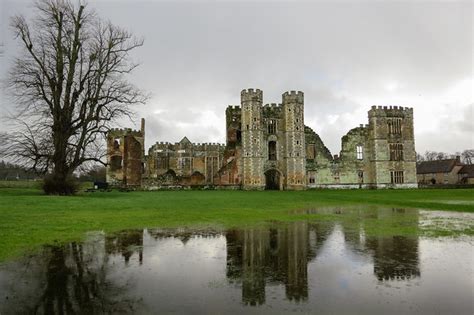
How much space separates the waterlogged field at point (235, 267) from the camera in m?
5.60

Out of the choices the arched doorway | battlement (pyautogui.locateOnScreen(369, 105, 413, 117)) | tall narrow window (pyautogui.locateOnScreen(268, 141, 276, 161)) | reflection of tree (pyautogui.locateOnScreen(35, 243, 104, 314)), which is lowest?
reflection of tree (pyautogui.locateOnScreen(35, 243, 104, 314))

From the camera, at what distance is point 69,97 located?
31047 mm

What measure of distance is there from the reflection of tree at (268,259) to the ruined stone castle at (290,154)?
123 ft

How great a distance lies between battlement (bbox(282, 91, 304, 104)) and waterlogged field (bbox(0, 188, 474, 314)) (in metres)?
38.2

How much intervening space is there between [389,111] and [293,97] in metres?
15.3

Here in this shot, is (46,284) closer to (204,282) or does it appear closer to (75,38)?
(204,282)

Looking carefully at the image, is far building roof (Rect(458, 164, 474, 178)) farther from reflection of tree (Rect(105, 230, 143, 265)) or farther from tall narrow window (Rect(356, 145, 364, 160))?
reflection of tree (Rect(105, 230, 143, 265))

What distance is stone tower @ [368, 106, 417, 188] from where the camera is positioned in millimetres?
53906

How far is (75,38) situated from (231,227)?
85.6ft

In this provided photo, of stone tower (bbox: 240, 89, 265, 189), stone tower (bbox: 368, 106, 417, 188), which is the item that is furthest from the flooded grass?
stone tower (bbox: 368, 106, 417, 188)

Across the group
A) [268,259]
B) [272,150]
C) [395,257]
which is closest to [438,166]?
[272,150]

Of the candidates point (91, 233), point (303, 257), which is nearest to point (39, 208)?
point (91, 233)

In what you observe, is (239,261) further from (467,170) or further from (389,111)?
(467,170)

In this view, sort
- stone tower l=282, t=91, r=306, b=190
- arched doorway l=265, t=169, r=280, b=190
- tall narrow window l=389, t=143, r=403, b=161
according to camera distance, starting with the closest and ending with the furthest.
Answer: stone tower l=282, t=91, r=306, b=190
arched doorway l=265, t=169, r=280, b=190
tall narrow window l=389, t=143, r=403, b=161
